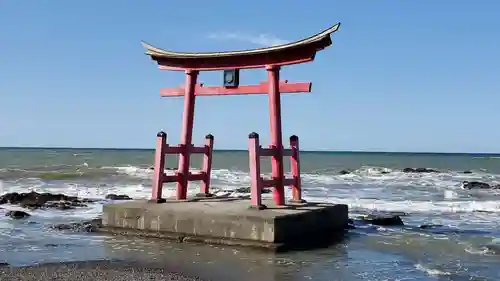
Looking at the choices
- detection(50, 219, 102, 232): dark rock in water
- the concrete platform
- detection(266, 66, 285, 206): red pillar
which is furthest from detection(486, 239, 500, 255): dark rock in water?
detection(50, 219, 102, 232): dark rock in water

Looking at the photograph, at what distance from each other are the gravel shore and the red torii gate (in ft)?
10.7

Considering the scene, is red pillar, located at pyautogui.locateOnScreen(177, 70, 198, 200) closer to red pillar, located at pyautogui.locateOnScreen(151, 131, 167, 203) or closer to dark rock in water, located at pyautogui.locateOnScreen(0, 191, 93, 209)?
red pillar, located at pyautogui.locateOnScreen(151, 131, 167, 203)

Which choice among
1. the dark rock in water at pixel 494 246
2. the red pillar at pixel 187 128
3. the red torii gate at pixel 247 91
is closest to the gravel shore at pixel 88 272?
the red torii gate at pixel 247 91

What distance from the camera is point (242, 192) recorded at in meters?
23.7

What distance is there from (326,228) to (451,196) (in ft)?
48.6

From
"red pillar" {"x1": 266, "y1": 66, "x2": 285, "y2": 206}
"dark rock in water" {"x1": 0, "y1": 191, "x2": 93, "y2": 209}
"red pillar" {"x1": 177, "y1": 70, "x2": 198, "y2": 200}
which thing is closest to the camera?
"red pillar" {"x1": 266, "y1": 66, "x2": 285, "y2": 206}

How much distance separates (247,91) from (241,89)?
0.53 feet

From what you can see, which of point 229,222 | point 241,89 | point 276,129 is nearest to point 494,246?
point 276,129

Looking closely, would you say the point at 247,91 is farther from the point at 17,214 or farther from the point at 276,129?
the point at 17,214

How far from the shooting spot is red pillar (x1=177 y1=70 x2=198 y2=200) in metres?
12.3

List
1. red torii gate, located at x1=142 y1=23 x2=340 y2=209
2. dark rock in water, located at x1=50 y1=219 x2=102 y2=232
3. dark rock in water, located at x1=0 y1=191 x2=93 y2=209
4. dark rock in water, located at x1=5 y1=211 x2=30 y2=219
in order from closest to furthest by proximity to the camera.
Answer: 1. red torii gate, located at x1=142 y1=23 x2=340 y2=209
2. dark rock in water, located at x1=50 y1=219 x2=102 y2=232
3. dark rock in water, located at x1=5 y1=211 x2=30 y2=219
4. dark rock in water, located at x1=0 y1=191 x2=93 y2=209

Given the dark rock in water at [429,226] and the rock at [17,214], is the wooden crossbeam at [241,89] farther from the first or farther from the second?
the dark rock in water at [429,226]

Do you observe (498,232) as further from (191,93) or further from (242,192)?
(242,192)

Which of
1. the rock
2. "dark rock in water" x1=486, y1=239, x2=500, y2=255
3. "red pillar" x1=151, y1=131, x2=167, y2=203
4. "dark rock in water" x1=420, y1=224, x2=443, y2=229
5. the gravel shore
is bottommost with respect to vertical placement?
"dark rock in water" x1=486, y1=239, x2=500, y2=255
